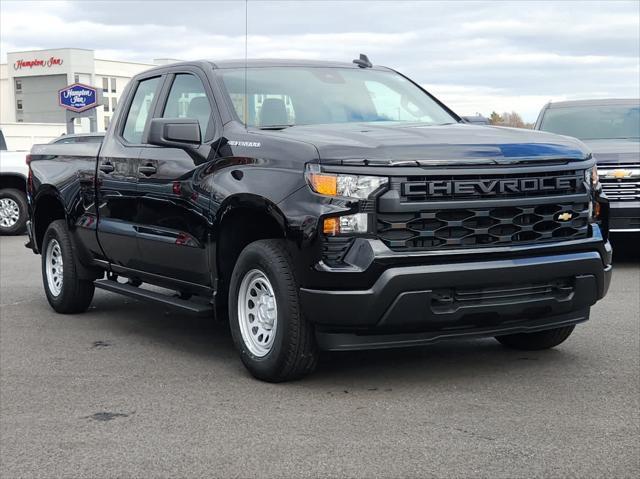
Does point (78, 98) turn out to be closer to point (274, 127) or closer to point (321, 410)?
point (274, 127)

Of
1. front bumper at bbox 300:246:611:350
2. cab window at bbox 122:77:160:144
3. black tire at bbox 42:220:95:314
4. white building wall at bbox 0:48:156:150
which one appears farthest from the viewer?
white building wall at bbox 0:48:156:150

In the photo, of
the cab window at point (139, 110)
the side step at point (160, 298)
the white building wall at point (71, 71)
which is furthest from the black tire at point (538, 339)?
the white building wall at point (71, 71)

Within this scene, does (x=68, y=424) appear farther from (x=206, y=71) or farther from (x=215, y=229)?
(x=206, y=71)

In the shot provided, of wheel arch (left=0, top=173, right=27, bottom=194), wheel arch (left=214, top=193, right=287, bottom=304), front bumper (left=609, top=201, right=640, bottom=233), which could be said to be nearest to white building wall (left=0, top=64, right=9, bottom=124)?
wheel arch (left=0, top=173, right=27, bottom=194)

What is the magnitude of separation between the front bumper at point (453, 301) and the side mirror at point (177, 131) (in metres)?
1.45

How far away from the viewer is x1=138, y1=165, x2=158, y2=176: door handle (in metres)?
6.97

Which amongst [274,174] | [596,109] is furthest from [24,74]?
[274,174]

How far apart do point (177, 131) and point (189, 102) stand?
0.73m

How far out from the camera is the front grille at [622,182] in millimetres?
11023

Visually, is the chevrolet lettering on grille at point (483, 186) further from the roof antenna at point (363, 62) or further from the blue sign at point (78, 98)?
the blue sign at point (78, 98)

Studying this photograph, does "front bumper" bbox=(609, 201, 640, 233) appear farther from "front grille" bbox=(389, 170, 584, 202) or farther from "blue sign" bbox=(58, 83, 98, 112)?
"blue sign" bbox=(58, 83, 98, 112)

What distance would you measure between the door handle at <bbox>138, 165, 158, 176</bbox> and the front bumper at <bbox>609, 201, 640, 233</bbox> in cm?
578

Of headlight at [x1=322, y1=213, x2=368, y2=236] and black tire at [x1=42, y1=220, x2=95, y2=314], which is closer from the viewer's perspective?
headlight at [x1=322, y1=213, x2=368, y2=236]

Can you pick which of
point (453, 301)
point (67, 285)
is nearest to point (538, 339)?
point (453, 301)
